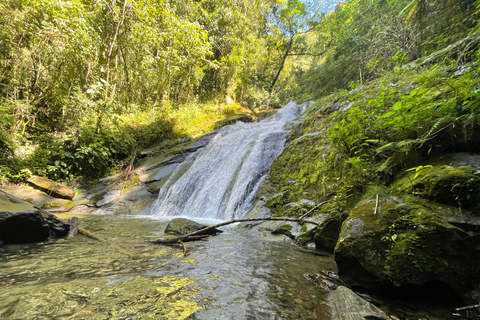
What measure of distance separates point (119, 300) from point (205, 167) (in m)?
8.12

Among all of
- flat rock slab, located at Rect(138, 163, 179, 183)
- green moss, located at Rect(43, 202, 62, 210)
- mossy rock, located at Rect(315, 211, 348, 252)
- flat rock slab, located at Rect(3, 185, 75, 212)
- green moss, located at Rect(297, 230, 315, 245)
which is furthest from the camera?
flat rock slab, located at Rect(138, 163, 179, 183)

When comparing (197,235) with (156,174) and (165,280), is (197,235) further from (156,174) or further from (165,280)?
(156,174)

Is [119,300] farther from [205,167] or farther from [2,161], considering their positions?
[2,161]

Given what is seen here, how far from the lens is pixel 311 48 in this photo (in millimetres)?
21266

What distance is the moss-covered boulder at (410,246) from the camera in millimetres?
1806

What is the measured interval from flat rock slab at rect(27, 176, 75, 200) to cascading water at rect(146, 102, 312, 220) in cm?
320

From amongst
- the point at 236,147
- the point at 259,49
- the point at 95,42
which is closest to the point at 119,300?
the point at 236,147

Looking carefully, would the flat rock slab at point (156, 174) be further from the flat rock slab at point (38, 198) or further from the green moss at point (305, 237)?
the green moss at point (305, 237)

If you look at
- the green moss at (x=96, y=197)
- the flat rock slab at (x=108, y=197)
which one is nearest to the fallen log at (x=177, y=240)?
the flat rock slab at (x=108, y=197)

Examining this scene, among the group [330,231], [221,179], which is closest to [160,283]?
[330,231]

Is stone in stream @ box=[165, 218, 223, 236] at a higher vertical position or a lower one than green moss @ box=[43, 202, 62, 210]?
higher

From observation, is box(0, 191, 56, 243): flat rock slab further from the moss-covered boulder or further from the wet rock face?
the moss-covered boulder

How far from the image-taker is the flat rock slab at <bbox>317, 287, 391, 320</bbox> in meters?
1.64

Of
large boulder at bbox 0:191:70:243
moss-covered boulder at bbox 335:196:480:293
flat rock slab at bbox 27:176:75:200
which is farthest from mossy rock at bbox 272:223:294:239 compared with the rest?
flat rock slab at bbox 27:176:75:200
